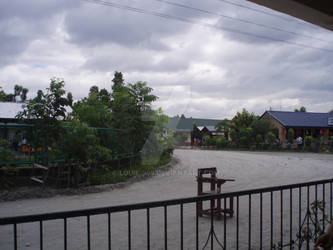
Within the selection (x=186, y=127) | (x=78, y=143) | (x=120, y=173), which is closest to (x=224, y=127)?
(x=186, y=127)

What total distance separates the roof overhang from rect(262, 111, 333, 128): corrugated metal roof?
41.0 metres

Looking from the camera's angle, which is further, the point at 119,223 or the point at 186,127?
the point at 186,127

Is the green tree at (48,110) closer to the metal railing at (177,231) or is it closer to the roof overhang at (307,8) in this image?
the metal railing at (177,231)

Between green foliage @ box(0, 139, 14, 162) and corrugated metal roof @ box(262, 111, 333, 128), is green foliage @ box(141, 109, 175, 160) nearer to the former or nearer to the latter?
green foliage @ box(0, 139, 14, 162)

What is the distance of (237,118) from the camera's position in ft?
158

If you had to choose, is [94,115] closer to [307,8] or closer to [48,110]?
[48,110]

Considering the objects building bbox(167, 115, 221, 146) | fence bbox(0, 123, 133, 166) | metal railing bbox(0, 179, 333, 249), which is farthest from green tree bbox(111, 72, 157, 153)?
metal railing bbox(0, 179, 333, 249)

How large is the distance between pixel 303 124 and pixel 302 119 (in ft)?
5.12

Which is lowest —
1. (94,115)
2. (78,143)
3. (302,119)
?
(78,143)

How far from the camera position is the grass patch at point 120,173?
1171 cm

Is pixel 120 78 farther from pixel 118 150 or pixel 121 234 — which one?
pixel 121 234

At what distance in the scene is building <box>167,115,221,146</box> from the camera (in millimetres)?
21375

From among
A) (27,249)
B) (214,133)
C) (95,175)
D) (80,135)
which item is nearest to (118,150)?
(95,175)

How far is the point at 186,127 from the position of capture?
64.2m
